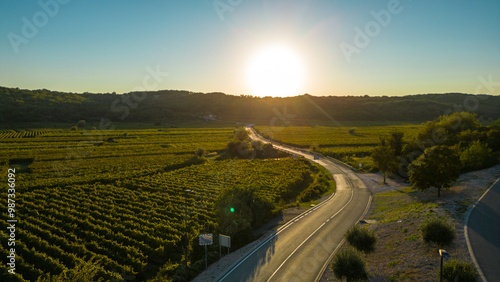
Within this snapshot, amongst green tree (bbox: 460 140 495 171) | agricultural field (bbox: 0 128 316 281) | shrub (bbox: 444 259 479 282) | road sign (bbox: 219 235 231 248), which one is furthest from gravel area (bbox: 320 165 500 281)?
agricultural field (bbox: 0 128 316 281)

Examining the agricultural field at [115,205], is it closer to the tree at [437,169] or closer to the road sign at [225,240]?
the road sign at [225,240]

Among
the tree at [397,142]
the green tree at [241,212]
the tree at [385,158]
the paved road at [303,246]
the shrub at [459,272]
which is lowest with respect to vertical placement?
the paved road at [303,246]

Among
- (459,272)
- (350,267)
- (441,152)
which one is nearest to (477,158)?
(441,152)

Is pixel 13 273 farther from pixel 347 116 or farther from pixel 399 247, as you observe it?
pixel 347 116

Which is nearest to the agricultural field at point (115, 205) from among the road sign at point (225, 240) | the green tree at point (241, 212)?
the green tree at point (241, 212)

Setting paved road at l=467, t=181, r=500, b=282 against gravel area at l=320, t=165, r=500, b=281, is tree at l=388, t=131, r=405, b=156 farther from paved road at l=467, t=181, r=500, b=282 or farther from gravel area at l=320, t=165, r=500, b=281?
paved road at l=467, t=181, r=500, b=282

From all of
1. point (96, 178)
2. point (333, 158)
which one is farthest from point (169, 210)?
point (333, 158)
